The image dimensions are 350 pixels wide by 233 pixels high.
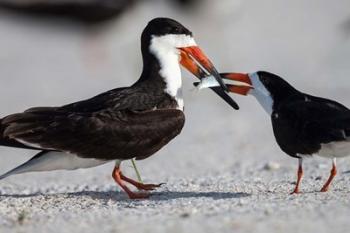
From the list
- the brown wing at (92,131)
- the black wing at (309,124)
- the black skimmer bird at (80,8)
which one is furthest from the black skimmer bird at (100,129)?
the black skimmer bird at (80,8)

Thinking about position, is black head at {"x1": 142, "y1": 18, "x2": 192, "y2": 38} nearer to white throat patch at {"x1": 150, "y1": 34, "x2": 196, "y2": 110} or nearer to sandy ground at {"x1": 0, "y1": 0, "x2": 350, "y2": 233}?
white throat patch at {"x1": 150, "y1": 34, "x2": 196, "y2": 110}

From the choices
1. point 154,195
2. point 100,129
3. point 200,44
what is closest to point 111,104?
point 100,129

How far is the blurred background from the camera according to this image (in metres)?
11.6

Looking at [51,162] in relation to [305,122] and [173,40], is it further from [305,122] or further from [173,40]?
[305,122]

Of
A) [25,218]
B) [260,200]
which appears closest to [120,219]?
[25,218]

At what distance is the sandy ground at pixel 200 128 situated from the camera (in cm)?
570

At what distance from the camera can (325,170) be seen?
8.34m

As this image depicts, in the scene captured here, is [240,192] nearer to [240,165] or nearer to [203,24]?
[240,165]

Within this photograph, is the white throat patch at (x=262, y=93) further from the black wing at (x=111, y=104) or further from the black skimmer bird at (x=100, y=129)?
the black wing at (x=111, y=104)

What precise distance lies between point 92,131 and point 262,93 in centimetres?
142

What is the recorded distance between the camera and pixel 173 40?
24.9 feet

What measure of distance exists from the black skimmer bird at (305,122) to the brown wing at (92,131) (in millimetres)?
858

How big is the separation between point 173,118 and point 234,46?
1289cm

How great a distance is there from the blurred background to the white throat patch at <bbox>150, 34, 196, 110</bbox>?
2.61 m
